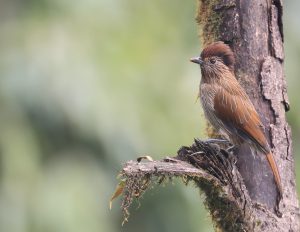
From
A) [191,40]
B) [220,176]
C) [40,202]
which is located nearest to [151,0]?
[191,40]

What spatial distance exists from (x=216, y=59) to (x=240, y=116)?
40 centimetres

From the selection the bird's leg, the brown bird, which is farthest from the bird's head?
the bird's leg

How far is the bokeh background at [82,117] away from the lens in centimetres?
921

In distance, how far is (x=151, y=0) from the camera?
1211 centimetres

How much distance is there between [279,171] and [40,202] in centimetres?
385

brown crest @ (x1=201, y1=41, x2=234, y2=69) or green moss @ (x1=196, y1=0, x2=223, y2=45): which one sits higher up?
green moss @ (x1=196, y1=0, x2=223, y2=45)

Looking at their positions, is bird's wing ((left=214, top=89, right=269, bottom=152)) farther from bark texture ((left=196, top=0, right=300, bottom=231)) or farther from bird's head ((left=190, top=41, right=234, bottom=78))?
bird's head ((left=190, top=41, right=234, bottom=78))

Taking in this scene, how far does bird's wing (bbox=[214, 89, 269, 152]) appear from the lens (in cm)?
585

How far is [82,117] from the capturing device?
9320mm

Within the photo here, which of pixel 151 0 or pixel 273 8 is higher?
pixel 151 0

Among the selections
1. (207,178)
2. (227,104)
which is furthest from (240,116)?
(207,178)

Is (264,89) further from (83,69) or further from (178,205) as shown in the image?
(178,205)

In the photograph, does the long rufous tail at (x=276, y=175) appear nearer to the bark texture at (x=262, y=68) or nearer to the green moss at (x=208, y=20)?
the bark texture at (x=262, y=68)

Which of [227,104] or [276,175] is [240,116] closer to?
[227,104]
